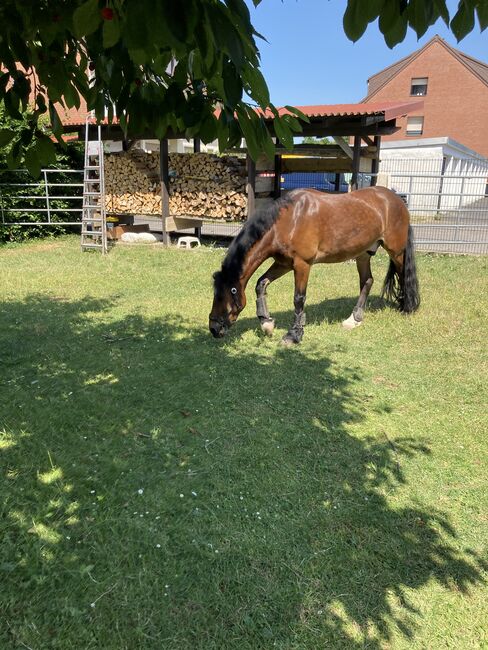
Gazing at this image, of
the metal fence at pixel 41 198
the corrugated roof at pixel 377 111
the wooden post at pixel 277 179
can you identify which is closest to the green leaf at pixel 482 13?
the corrugated roof at pixel 377 111

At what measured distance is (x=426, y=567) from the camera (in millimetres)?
2342

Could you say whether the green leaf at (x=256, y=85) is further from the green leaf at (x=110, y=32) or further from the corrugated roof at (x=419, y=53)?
the corrugated roof at (x=419, y=53)

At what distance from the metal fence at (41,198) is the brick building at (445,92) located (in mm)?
26402

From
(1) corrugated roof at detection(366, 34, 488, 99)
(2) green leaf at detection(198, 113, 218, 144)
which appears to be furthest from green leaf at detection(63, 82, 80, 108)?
(1) corrugated roof at detection(366, 34, 488, 99)

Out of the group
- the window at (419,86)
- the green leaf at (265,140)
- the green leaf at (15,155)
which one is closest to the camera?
the green leaf at (265,140)

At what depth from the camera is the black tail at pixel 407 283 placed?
20.1 feet

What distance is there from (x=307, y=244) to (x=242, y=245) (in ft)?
2.52

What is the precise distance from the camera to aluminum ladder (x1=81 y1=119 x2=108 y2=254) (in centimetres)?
1116

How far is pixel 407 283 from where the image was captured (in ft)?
20.3

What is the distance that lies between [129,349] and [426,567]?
3.75m

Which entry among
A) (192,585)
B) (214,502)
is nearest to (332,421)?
(214,502)

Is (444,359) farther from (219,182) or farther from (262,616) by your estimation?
(219,182)

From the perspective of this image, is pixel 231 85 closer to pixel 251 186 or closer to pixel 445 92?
pixel 251 186

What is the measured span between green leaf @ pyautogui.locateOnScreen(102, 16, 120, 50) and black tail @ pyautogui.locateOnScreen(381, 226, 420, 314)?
18.0 feet
